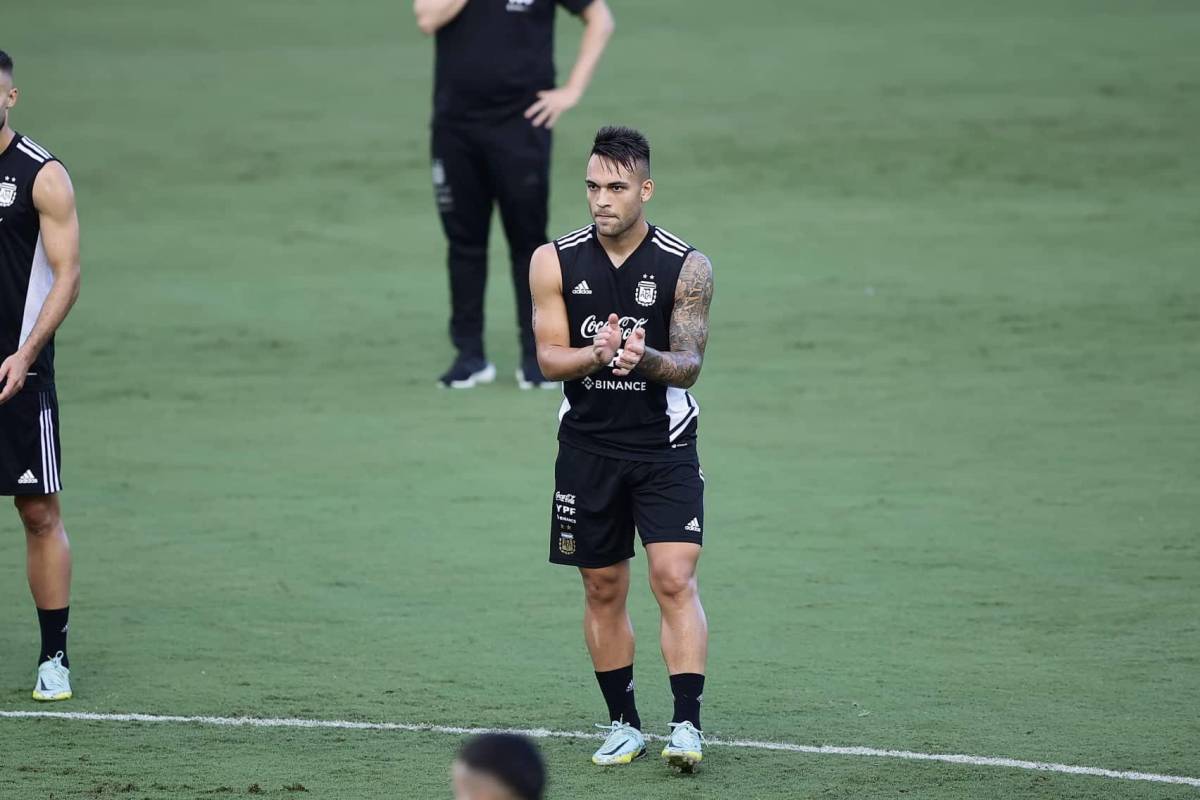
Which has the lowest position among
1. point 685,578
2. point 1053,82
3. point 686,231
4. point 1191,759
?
point 1191,759

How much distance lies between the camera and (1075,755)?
7.16 meters

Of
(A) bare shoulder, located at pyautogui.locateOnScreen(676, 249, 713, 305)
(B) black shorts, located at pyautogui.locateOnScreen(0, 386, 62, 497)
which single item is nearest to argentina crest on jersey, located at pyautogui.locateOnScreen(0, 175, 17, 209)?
(B) black shorts, located at pyautogui.locateOnScreen(0, 386, 62, 497)

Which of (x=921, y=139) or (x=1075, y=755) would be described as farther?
(x=921, y=139)

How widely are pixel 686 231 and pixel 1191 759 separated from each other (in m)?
11.7

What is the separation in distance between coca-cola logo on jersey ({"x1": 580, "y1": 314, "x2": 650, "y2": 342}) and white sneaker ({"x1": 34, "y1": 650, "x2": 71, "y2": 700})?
106 inches

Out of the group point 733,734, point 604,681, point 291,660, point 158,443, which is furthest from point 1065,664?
point 158,443

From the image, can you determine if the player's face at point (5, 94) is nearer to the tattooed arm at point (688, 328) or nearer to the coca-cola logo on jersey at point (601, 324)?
the coca-cola logo on jersey at point (601, 324)

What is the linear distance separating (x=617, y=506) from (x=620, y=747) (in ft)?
2.93

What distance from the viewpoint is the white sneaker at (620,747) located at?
281 inches

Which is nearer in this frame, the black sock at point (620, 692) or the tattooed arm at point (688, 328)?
the tattooed arm at point (688, 328)

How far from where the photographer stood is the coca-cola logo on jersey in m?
7.09

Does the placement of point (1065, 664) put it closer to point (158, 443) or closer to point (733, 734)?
point (733, 734)

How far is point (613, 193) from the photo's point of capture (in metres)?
6.93

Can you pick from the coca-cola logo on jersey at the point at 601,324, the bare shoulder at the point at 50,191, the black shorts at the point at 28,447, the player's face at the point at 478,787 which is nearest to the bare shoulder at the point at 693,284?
the coca-cola logo on jersey at the point at 601,324
